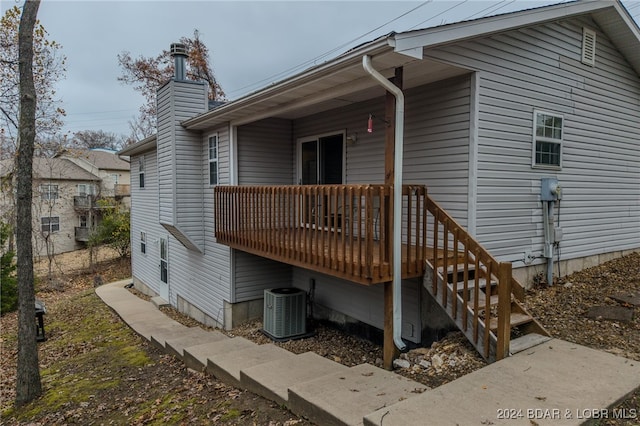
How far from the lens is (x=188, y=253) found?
1070 cm

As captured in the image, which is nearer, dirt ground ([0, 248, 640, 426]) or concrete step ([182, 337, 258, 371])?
dirt ground ([0, 248, 640, 426])

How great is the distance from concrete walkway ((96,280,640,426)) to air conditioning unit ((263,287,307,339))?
2.42 metres

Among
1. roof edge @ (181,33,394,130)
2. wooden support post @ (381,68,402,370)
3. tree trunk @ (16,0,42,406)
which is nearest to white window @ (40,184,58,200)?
tree trunk @ (16,0,42,406)

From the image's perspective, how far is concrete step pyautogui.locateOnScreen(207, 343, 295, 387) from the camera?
16.3 feet

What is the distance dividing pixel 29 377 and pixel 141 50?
2030 centimetres

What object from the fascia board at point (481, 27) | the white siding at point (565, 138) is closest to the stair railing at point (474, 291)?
the white siding at point (565, 138)

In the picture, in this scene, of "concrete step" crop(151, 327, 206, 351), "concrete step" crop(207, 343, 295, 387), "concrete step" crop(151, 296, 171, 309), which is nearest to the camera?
"concrete step" crop(207, 343, 295, 387)

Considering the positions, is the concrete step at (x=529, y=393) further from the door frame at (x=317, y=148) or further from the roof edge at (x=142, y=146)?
the roof edge at (x=142, y=146)

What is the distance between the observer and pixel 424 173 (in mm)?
5863

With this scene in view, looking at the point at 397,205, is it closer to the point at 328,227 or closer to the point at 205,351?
the point at 328,227

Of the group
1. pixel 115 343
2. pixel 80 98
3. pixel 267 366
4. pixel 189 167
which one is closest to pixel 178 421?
pixel 267 366

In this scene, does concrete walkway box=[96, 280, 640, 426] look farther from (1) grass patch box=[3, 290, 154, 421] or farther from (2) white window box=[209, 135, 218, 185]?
(2) white window box=[209, 135, 218, 185]

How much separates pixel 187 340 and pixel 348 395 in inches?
193

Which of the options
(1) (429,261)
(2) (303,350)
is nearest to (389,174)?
(1) (429,261)
